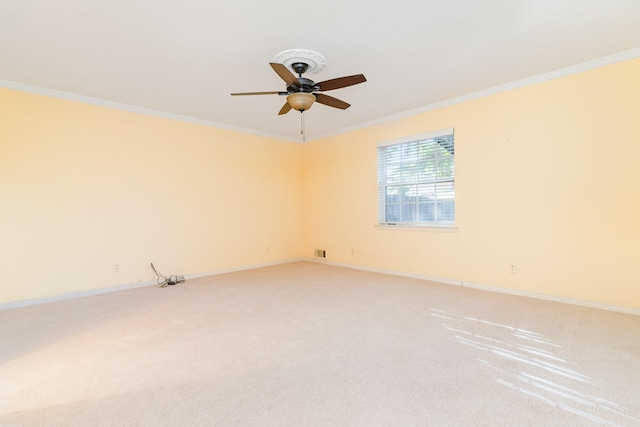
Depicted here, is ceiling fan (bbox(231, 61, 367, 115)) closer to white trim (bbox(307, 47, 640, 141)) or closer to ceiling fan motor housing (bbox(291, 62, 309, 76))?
ceiling fan motor housing (bbox(291, 62, 309, 76))

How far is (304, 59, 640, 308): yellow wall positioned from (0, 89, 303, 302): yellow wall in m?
A: 2.76

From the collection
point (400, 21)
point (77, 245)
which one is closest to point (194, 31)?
point (400, 21)

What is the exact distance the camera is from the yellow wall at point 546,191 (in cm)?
297

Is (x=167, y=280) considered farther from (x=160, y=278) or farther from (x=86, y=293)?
(x=86, y=293)

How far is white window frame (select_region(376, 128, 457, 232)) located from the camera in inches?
166

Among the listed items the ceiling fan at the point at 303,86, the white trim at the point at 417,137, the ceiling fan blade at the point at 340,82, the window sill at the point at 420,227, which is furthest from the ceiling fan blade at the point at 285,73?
the window sill at the point at 420,227

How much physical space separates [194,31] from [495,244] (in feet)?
13.3

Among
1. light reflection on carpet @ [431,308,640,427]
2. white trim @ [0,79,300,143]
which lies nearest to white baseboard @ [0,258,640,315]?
light reflection on carpet @ [431,308,640,427]

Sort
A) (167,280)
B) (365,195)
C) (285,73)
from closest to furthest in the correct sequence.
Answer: (285,73)
(167,280)
(365,195)

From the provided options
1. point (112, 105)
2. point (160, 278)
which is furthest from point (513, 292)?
point (112, 105)

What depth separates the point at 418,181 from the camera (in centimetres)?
456

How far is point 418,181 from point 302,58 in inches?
104

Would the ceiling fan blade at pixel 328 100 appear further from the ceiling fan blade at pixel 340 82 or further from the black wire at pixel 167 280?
the black wire at pixel 167 280

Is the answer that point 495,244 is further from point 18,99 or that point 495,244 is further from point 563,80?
point 18,99
